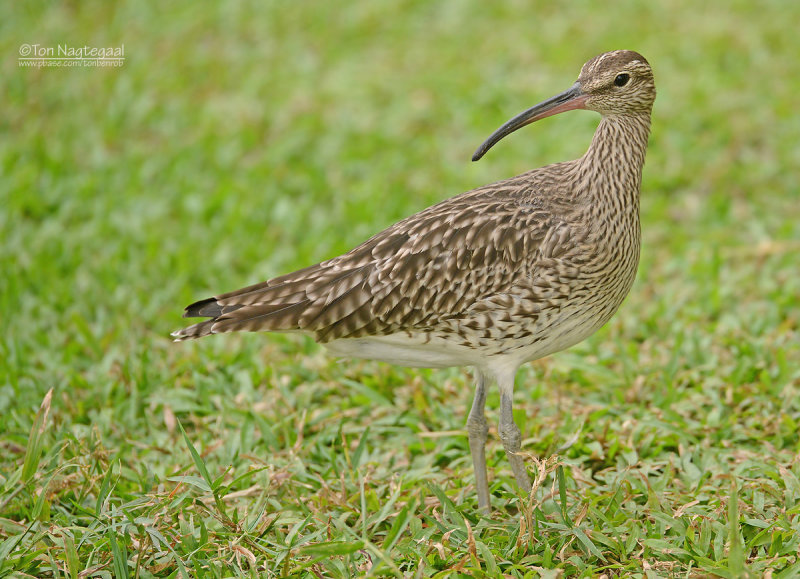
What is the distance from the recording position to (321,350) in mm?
6539

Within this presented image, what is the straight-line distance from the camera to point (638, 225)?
485cm

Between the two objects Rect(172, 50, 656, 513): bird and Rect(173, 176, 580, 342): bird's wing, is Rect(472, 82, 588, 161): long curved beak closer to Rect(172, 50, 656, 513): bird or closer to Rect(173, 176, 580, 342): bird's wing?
Rect(172, 50, 656, 513): bird

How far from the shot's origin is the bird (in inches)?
182

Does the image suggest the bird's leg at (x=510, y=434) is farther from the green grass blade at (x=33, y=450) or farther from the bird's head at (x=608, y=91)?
the green grass blade at (x=33, y=450)

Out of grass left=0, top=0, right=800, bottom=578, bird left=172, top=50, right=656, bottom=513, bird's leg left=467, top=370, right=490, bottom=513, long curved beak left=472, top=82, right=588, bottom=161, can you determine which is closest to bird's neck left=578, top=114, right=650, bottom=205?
bird left=172, top=50, right=656, bottom=513

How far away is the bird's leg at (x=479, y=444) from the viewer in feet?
15.8

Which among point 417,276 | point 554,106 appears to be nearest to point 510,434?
point 417,276

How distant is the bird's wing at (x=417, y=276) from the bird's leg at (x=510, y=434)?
46 centimetres

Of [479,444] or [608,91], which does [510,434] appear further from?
[608,91]

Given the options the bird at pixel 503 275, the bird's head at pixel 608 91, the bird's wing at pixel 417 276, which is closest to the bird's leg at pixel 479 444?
the bird at pixel 503 275

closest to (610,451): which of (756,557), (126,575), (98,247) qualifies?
(756,557)

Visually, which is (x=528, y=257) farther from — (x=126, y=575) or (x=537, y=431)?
(x=126, y=575)

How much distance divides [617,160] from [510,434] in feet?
4.83

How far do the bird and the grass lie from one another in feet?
2.07
